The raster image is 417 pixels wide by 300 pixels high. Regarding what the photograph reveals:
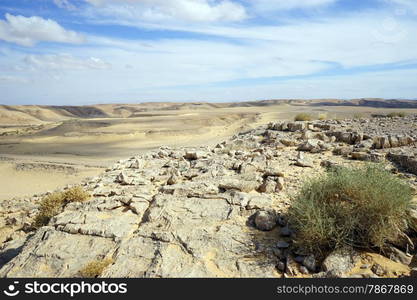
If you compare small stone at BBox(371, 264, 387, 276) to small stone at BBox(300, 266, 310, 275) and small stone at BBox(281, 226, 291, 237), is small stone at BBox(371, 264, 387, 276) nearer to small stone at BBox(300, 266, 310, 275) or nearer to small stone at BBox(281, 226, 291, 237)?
small stone at BBox(300, 266, 310, 275)

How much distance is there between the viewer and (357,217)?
398 centimetres

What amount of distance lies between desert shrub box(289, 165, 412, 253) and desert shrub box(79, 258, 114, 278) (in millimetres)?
2573

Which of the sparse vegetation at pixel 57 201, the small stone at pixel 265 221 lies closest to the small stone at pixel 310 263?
the small stone at pixel 265 221

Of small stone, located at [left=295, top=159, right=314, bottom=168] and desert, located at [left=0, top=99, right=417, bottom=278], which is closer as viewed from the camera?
desert, located at [left=0, top=99, right=417, bottom=278]

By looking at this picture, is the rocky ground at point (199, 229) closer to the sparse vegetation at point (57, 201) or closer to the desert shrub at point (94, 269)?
the desert shrub at point (94, 269)

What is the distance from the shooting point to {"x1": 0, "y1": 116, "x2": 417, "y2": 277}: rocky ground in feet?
13.1

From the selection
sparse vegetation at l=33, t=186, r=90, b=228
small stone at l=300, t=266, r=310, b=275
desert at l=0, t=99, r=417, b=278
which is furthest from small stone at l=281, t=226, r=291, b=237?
sparse vegetation at l=33, t=186, r=90, b=228

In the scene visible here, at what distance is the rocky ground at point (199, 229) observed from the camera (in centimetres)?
400

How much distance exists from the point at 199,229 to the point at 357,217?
2220 millimetres

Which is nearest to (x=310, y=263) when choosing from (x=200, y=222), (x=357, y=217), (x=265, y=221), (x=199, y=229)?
(x=357, y=217)

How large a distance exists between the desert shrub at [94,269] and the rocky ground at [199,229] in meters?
0.09

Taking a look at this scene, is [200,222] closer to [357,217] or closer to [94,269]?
[94,269]

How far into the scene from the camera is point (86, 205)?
20.5ft

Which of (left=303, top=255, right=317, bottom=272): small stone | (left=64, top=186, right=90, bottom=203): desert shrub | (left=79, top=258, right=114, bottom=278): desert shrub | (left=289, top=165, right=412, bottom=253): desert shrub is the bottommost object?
(left=79, top=258, right=114, bottom=278): desert shrub
